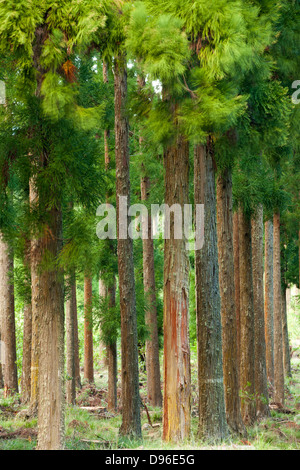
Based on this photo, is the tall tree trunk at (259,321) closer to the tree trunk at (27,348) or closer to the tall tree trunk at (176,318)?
the tree trunk at (27,348)

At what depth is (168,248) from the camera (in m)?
8.83

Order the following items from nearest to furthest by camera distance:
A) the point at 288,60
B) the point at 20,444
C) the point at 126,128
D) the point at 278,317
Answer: the point at 20,444, the point at 288,60, the point at 126,128, the point at 278,317

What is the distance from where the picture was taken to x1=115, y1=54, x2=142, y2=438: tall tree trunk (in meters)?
11.8

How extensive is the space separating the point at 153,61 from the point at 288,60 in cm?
448

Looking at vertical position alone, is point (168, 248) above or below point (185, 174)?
below

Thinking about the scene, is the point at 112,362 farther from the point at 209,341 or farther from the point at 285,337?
the point at 285,337

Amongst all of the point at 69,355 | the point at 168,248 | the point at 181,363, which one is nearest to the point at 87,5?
the point at 168,248

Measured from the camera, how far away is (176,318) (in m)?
8.71

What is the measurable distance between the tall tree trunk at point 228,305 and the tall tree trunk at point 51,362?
3707mm

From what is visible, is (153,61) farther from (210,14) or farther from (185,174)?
(185,174)

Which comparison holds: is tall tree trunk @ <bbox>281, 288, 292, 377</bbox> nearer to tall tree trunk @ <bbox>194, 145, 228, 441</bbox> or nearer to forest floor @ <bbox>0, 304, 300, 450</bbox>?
forest floor @ <bbox>0, 304, 300, 450</bbox>

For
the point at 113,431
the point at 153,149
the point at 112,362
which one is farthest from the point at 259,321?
the point at 153,149

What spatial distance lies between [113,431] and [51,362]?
4095 millimetres

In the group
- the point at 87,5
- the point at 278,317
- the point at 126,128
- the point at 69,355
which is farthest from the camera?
the point at 278,317
